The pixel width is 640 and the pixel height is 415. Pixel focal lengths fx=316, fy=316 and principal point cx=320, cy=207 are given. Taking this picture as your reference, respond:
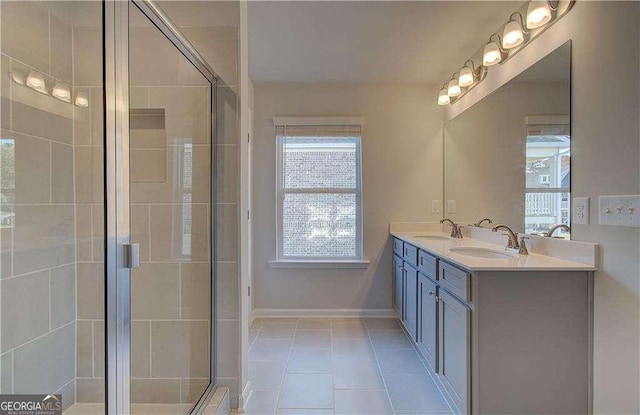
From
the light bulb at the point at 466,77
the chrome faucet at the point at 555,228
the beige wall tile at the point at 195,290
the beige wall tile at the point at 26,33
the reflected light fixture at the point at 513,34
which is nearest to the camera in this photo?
the beige wall tile at the point at 26,33

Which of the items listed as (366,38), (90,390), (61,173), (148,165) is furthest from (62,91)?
(366,38)

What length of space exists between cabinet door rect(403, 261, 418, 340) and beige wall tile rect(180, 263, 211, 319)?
59.6 inches

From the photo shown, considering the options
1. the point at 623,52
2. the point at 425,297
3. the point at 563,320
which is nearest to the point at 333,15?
the point at 623,52

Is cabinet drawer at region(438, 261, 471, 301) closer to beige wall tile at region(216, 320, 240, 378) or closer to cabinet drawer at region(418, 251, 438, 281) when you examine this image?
cabinet drawer at region(418, 251, 438, 281)

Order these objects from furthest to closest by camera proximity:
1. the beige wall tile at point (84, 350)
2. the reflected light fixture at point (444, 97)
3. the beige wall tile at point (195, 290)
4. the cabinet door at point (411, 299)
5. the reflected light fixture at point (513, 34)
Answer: the reflected light fixture at point (444, 97) < the cabinet door at point (411, 299) < the reflected light fixture at point (513, 34) < the beige wall tile at point (195, 290) < the beige wall tile at point (84, 350)

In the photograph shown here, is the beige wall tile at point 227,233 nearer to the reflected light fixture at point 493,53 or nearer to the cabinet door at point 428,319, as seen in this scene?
the cabinet door at point 428,319

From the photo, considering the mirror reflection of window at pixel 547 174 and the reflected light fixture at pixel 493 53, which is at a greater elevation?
the reflected light fixture at pixel 493 53

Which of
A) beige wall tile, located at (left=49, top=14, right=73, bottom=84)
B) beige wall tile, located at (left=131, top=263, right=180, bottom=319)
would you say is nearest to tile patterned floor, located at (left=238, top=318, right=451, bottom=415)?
beige wall tile, located at (left=131, top=263, right=180, bottom=319)

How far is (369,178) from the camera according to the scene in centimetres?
325

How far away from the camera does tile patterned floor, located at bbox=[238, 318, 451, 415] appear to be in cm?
183

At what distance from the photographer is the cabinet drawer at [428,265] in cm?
200

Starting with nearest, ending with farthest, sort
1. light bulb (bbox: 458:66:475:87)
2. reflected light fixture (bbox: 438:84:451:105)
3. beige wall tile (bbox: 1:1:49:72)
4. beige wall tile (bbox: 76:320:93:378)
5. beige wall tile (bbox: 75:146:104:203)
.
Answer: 1. beige wall tile (bbox: 75:146:104:203)
2. beige wall tile (bbox: 1:1:49:72)
3. beige wall tile (bbox: 76:320:93:378)
4. light bulb (bbox: 458:66:475:87)
5. reflected light fixture (bbox: 438:84:451:105)

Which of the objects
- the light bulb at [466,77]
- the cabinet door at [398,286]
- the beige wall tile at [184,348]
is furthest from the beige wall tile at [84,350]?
the light bulb at [466,77]

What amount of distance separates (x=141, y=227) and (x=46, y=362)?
2.72 ft
